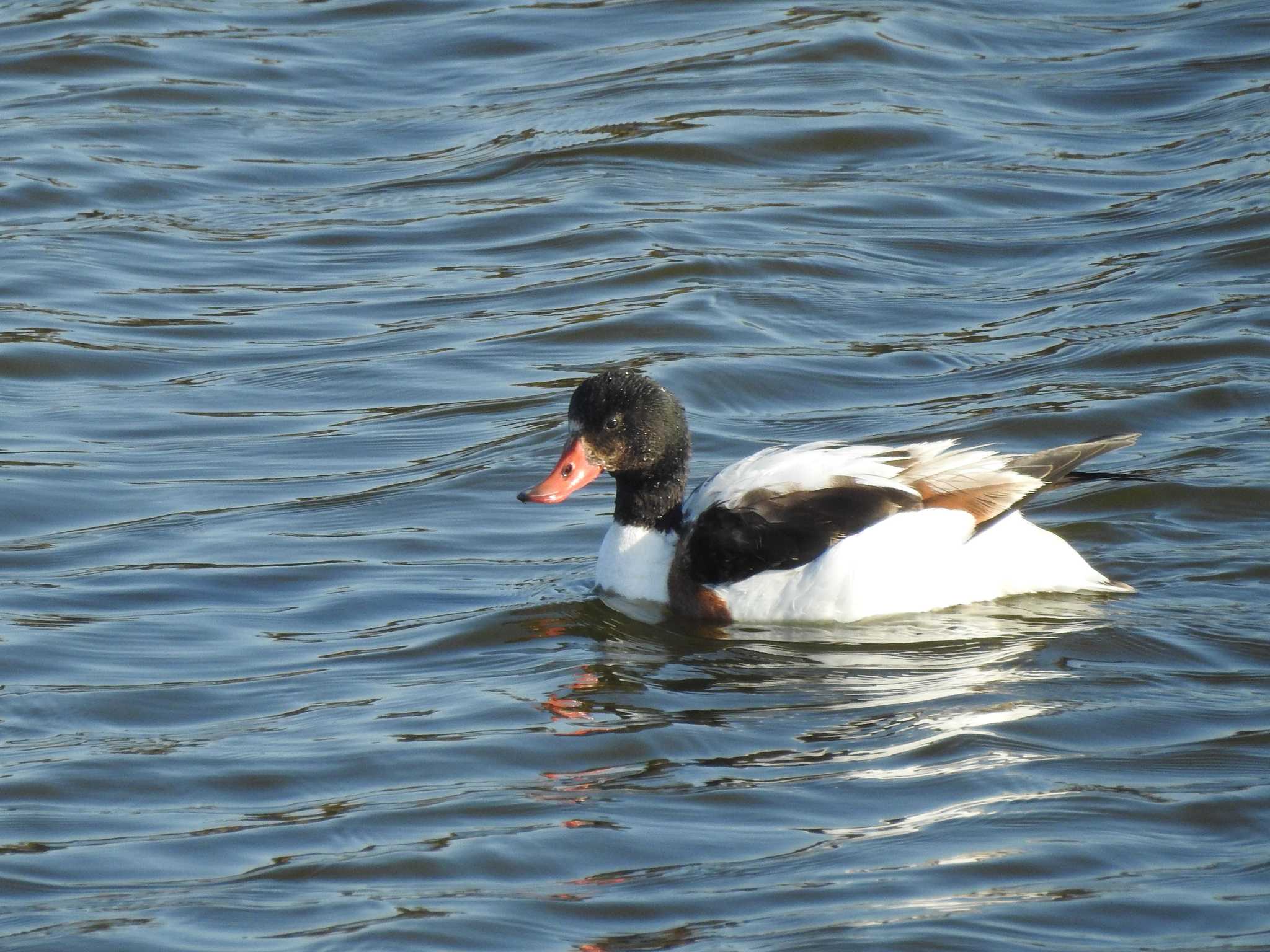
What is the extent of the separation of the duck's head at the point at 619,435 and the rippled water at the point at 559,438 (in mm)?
485

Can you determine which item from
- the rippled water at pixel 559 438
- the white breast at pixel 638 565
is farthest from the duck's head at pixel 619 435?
the rippled water at pixel 559 438

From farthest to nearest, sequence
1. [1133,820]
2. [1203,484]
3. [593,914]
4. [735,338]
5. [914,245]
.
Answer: [914,245], [735,338], [1203,484], [1133,820], [593,914]

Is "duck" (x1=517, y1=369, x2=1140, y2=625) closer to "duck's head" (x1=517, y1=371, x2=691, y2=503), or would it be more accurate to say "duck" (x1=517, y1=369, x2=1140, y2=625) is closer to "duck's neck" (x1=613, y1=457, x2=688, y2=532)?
"duck's neck" (x1=613, y1=457, x2=688, y2=532)

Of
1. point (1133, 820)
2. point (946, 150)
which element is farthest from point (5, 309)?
point (1133, 820)

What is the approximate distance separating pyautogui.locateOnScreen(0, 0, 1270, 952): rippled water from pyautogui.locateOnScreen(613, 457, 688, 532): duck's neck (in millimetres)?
389

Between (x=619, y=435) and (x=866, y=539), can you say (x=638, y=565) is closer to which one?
(x=619, y=435)

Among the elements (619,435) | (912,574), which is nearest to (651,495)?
(619,435)

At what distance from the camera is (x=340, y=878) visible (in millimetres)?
5781

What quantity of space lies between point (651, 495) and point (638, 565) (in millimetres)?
378

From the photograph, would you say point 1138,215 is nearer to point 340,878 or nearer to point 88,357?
point 88,357

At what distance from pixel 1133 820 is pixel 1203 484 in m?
3.63

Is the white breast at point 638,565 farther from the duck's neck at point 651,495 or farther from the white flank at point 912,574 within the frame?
the white flank at point 912,574

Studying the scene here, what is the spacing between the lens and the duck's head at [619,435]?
8.62m

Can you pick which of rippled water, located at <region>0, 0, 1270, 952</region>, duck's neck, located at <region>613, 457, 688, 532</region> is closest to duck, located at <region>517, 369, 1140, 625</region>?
rippled water, located at <region>0, 0, 1270, 952</region>
